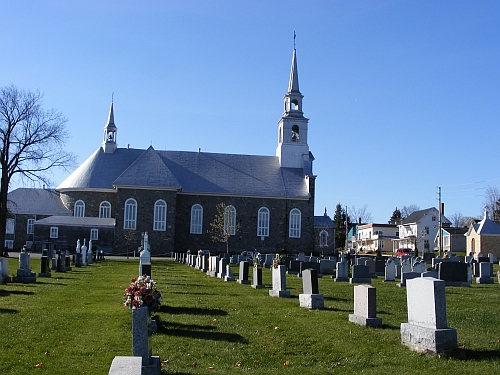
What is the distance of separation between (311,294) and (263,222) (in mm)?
42557

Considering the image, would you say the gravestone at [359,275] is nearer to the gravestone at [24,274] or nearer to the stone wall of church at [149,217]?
the gravestone at [24,274]

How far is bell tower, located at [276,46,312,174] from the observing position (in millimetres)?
58188

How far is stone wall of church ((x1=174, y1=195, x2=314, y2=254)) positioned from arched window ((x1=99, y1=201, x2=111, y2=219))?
20.7 ft

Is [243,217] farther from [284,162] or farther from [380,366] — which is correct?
[380,366]

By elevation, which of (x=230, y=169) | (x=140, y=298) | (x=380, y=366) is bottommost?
(x=380, y=366)

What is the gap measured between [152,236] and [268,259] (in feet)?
64.9

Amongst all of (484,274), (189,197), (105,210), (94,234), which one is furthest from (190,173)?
(484,274)

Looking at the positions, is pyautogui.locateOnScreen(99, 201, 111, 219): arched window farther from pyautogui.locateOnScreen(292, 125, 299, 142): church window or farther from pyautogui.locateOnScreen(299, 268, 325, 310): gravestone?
pyautogui.locateOnScreen(299, 268, 325, 310): gravestone

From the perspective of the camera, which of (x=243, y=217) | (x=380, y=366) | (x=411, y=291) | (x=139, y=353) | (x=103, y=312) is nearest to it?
(x=139, y=353)

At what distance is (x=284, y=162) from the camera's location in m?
58.9

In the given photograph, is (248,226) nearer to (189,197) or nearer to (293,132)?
(189,197)

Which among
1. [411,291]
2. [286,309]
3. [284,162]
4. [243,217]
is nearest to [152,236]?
[243,217]

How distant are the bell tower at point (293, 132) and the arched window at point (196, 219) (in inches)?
380

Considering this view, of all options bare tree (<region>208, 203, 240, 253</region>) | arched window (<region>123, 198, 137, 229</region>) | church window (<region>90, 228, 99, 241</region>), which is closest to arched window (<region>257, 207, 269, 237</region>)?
bare tree (<region>208, 203, 240, 253</region>)
